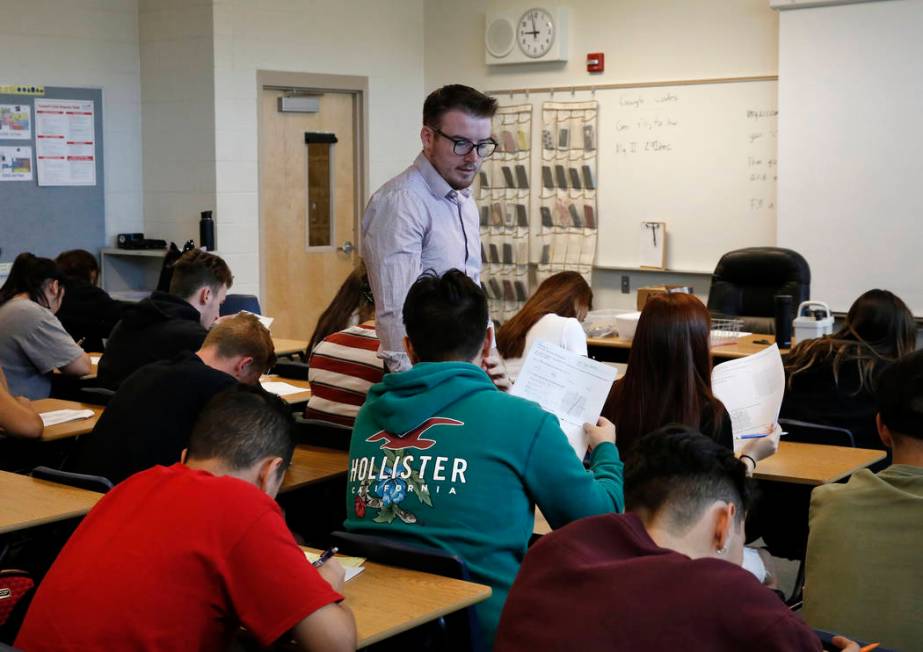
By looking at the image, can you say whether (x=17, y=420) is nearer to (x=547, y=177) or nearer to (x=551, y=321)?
(x=551, y=321)

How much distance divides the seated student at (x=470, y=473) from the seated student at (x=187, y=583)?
43 centimetres

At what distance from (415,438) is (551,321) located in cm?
235

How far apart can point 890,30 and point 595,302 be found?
2.77 metres

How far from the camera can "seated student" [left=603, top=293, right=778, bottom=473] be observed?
338 centimetres

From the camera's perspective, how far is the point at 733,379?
11.9 ft

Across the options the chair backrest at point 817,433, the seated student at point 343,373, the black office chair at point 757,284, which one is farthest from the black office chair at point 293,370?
the black office chair at point 757,284

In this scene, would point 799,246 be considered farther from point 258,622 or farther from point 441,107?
point 258,622

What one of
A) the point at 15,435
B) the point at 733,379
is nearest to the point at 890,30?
the point at 733,379

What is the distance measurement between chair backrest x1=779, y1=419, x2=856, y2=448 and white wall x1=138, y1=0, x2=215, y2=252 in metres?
4.69

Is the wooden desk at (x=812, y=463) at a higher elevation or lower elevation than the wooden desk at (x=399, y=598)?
lower

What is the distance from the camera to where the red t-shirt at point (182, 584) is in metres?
2.01

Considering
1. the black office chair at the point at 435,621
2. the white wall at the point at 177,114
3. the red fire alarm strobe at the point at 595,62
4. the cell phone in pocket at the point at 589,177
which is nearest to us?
the black office chair at the point at 435,621

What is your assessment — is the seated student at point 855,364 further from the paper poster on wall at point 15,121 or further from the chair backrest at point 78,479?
the paper poster on wall at point 15,121

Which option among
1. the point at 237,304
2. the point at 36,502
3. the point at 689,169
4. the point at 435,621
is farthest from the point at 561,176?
the point at 435,621
